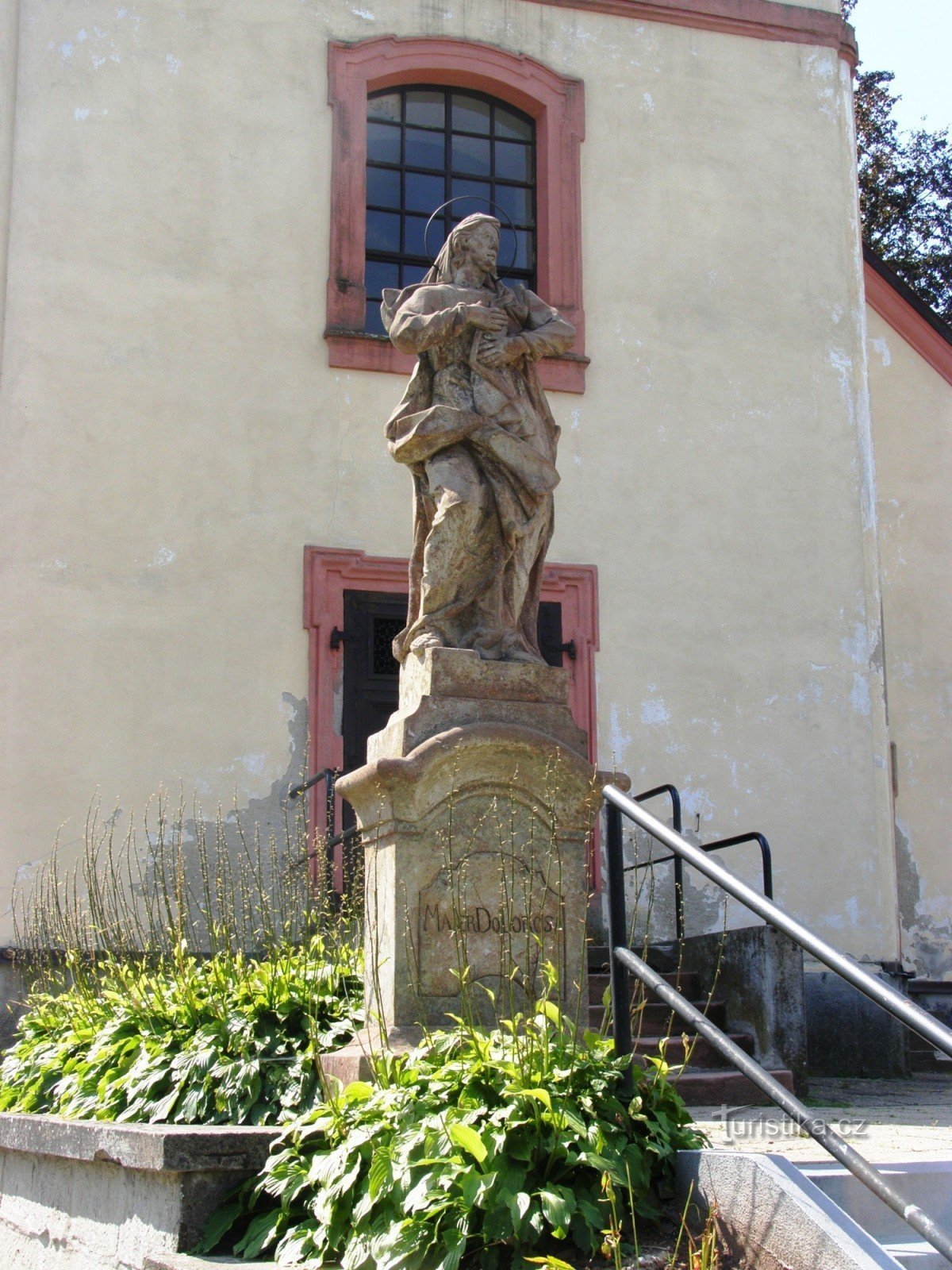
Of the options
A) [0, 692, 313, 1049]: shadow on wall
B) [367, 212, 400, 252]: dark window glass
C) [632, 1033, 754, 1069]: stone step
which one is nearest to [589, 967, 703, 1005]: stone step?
[632, 1033, 754, 1069]: stone step

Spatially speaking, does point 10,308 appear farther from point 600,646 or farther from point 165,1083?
point 165,1083

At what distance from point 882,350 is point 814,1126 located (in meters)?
10.7

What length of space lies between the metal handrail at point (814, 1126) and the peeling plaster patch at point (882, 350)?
9.86 m

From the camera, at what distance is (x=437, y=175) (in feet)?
38.4

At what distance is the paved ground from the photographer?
445 centimetres

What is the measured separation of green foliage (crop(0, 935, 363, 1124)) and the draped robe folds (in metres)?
1.32

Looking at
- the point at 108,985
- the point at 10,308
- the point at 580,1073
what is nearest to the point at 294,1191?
the point at 580,1073

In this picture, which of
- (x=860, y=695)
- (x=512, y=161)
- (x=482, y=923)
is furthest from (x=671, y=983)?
(x=512, y=161)

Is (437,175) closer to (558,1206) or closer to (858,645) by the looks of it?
(858,645)

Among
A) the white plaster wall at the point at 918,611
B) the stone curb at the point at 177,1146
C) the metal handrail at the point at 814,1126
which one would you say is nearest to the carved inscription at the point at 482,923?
the stone curb at the point at 177,1146

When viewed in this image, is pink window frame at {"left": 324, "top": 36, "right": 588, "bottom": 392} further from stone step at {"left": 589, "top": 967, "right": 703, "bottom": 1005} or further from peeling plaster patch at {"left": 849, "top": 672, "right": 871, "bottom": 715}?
stone step at {"left": 589, "top": 967, "right": 703, "bottom": 1005}

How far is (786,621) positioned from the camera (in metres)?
11.1

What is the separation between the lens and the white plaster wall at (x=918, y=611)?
40.0 feet

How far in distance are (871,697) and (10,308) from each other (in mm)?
6631
